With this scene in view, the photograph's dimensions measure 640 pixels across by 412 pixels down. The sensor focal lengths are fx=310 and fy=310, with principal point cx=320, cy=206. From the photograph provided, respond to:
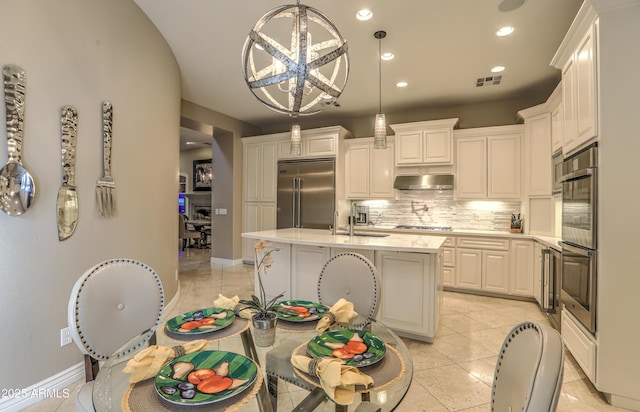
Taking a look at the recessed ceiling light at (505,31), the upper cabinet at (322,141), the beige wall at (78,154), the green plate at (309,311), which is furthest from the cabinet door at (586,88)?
the beige wall at (78,154)

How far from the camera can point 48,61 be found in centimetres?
205

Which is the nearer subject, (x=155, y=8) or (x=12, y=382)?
(x=12, y=382)

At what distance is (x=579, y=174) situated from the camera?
233 cm

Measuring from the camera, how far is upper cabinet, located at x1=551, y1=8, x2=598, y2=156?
83.7 inches

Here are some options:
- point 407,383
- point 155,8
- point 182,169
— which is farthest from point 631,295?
point 182,169

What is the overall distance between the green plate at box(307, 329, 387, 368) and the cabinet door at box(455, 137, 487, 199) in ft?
13.6

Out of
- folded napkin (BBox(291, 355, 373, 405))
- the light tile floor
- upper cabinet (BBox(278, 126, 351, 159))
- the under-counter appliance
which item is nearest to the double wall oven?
the under-counter appliance

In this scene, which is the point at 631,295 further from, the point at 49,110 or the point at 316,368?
the point at 49,110

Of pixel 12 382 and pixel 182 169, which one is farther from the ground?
pixel 182 169

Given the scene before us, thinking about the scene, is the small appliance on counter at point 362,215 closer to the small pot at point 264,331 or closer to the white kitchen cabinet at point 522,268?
the white kitchen cabinet at point 522,268

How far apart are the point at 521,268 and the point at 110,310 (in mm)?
4579

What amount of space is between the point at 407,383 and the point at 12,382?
2363mm

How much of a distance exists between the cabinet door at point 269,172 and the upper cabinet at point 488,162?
325 centimetres

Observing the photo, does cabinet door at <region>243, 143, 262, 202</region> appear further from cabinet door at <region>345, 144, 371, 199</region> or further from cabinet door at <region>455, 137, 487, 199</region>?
cabinet door at <region>455, 137, 487, 199</region>
